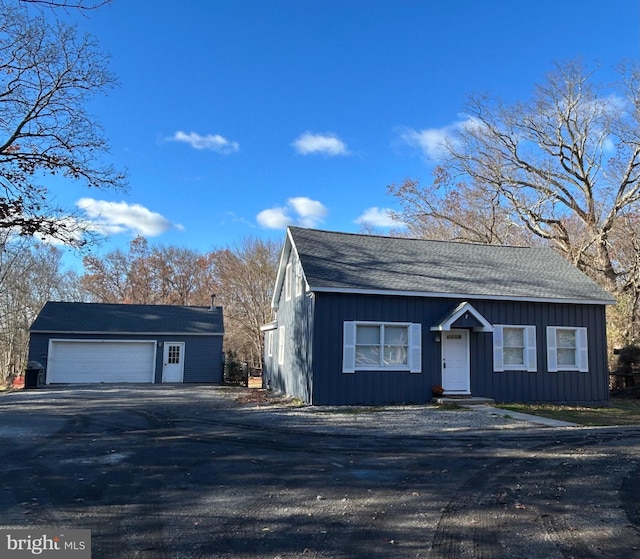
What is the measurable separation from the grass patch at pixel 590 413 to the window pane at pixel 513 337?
6.03 feet

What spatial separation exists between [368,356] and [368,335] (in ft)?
1.92

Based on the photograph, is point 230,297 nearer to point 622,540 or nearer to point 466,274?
point 466,274

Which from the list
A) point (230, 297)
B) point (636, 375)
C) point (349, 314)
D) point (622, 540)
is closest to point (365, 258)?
point (349, 314)

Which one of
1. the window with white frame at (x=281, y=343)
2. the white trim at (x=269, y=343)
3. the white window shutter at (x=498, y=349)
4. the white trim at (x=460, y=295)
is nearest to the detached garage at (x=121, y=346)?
the white trim at (x=269, y=343)

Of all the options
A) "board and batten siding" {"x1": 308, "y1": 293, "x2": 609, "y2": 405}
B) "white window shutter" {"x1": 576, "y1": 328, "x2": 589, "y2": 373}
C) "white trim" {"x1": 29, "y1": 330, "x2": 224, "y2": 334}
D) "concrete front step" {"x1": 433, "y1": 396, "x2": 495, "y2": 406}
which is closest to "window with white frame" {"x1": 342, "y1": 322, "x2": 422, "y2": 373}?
"board and batten siding" {"x1": 308, "y1": 293, "x2": 609, "y2": 405}

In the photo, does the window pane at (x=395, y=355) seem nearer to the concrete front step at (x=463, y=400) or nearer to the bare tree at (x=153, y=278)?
the concrete front step at (x=463, y=400)

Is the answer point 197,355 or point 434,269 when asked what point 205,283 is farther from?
point 434,269

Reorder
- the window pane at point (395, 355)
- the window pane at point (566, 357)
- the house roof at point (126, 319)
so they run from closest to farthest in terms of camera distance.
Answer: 1. the window pane at point (395, 355)
2. the window pane at point (566, 357)
3. the house roof at point (126, 319)

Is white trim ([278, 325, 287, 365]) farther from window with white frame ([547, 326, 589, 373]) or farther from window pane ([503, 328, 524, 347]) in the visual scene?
window with white frame ([547, 326, 589, 373])

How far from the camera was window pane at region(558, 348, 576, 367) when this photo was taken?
1573 centimetres

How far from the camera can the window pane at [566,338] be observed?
1577 centimetres

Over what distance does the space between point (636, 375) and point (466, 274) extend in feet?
26.2

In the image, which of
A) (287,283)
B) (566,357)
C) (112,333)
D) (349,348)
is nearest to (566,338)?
(566,357)

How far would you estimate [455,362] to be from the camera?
49.0 feet
